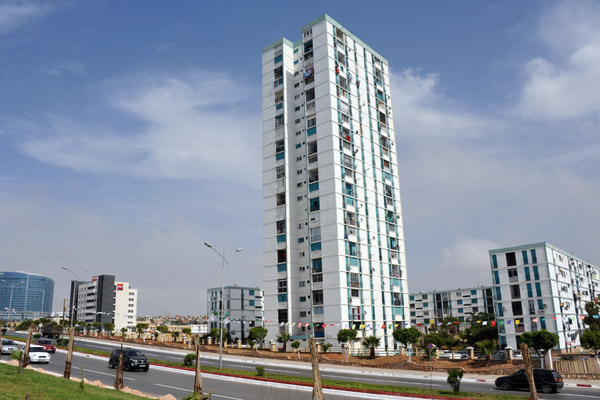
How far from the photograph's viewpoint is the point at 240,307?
5812 inches

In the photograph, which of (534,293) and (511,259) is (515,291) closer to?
(534,293)

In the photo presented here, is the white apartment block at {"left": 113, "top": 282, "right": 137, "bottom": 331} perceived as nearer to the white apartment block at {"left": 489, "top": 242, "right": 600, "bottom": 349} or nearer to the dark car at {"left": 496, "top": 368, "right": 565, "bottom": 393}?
the white apartment block at {"left": 489, "top": 242, "right": 600, "bottom": 349}

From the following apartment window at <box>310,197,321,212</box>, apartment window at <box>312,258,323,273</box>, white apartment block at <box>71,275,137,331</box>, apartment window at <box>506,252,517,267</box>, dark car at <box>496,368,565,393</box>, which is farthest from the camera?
white apartment block at <box>71,275,137,331</box>

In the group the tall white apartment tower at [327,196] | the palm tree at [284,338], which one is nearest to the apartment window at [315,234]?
the tall white apartment tower at [327,196]

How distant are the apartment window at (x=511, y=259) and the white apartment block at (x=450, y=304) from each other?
60.4 m

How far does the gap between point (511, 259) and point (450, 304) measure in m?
71.4

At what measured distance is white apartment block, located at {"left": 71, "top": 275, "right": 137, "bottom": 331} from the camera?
610ft

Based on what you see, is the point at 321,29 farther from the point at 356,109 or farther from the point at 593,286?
the point at 593,286

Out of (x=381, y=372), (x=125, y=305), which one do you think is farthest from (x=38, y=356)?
(x=125, y=305)

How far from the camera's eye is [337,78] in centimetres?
8450

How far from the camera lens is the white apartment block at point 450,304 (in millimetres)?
148125

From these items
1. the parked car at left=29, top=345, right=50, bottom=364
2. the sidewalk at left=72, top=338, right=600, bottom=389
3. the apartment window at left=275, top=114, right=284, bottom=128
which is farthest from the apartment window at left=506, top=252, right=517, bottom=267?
the parked car at left=29, top=345, right=50, bottom=364

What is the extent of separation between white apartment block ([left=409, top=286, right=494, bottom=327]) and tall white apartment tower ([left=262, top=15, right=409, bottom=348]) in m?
71.0

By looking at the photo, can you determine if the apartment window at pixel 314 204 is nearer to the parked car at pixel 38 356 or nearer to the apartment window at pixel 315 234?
the apartment window at pixel 315 234
